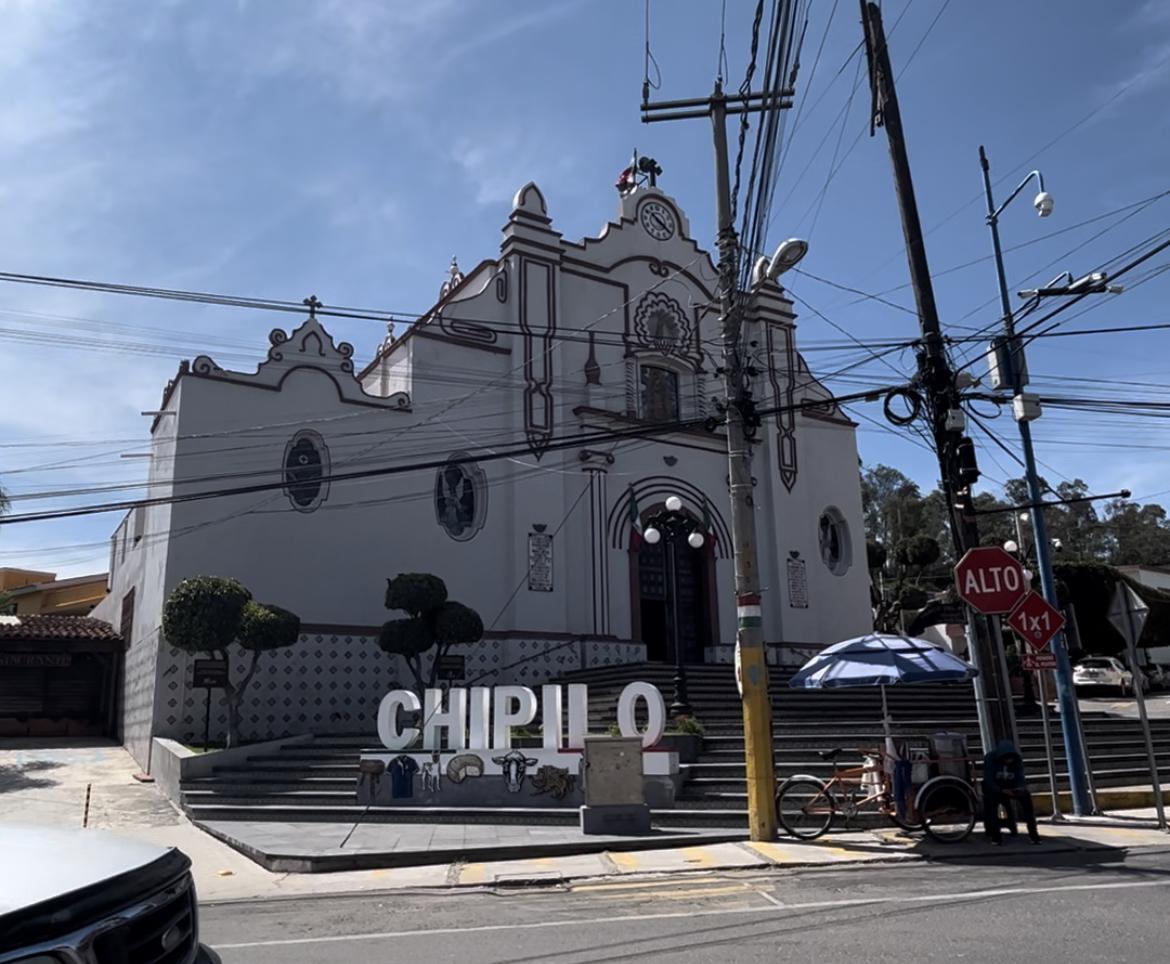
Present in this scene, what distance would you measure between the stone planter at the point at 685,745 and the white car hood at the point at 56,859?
1187 centimetres

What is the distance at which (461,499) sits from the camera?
2312 cm

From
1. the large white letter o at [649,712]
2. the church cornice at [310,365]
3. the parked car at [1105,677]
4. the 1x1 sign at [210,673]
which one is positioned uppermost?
the church cornice at [310,365]

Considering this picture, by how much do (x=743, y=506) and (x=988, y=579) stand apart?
3097 millimetres

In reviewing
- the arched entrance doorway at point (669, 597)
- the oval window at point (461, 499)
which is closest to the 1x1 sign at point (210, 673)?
the oval window at point (461, 499)

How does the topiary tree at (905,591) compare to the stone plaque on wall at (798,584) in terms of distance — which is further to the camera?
the topiary tree at (905,591)

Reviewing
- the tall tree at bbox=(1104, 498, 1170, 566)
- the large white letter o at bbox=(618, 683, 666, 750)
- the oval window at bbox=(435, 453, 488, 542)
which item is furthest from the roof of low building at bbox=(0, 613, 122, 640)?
the tall tree at bbox=(1104, 498, 1170, 566)

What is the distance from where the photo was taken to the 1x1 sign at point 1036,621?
12.5m

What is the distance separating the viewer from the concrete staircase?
13867mm

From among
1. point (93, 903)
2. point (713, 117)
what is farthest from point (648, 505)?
point (93, 903)

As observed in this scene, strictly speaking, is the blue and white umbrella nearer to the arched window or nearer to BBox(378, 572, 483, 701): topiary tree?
BBox(378, 572, 483, 701): topiary tree

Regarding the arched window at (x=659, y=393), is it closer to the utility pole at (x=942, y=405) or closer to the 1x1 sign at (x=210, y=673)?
the utility pole at (x=942, y=405)

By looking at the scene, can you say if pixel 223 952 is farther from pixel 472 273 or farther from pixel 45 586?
pixel 45 586

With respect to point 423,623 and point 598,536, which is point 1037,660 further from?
point 598,536

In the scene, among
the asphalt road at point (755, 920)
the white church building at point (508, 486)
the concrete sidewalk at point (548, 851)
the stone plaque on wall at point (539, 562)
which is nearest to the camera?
the asphalt road at point (755, 920)
